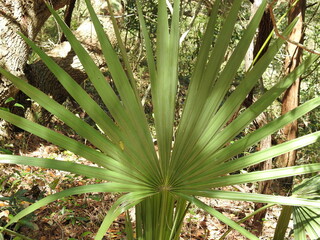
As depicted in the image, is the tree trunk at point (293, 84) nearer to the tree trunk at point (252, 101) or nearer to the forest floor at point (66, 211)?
the tree trunk at point (252, 101)

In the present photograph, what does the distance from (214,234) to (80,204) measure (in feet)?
3.93

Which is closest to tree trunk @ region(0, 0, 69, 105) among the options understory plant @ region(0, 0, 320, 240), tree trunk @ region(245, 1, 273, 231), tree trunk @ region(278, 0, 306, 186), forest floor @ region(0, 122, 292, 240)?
forest floor @ region(0, 122, 292, 240)

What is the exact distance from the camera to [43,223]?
309cm

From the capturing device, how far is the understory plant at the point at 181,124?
1.52m

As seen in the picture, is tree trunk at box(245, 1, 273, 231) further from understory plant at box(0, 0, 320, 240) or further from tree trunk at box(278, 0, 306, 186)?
understory plant at box(0, 0, 320, 240)

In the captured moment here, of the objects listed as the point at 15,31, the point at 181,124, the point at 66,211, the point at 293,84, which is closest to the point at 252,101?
the point at 293,84

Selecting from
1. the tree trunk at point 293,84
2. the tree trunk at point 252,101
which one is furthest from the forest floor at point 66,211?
the tree trunk at point 293,84

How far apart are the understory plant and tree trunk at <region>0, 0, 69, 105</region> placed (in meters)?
2.78

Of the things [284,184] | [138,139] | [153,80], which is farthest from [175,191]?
[284,184]

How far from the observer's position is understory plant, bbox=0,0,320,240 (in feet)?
4.99

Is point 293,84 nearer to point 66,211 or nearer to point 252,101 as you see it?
point 252,101

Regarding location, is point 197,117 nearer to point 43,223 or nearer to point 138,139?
point 138,139

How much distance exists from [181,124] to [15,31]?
300cm

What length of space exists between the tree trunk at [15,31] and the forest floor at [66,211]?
2.26ft
